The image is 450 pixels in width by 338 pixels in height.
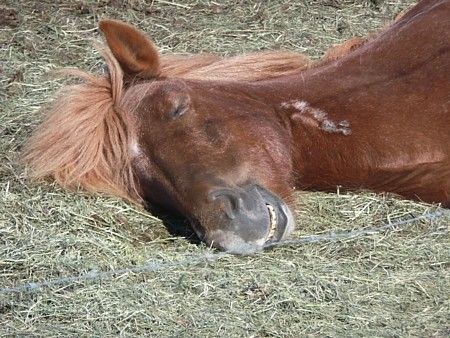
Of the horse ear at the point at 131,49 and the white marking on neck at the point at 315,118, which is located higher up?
the horse ear at the point at 131,49

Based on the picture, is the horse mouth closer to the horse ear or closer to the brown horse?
the brown horse

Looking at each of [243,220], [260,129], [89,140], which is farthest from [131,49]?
[243,220]

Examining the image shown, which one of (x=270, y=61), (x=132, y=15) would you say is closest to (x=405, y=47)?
(x=270, y=61)

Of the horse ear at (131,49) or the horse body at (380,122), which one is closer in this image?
the horse body at (380,122)

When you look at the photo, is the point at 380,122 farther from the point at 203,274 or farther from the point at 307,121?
the point at 203,274

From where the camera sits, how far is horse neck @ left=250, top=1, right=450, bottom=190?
4668 millimetres

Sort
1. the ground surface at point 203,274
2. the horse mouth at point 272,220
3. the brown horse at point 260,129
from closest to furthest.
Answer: the ground surface at point 203,274 < the horse mouth at point 272,220 < the brown horse at point 260,129

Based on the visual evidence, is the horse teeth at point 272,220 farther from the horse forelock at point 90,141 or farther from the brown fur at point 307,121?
the horse forelock at point 90,141

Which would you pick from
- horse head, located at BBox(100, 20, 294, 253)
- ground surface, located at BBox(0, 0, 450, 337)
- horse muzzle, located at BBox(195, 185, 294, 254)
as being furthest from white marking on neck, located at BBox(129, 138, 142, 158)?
horse muzzle, located at BBox(195, 185, 294, 254)

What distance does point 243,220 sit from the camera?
13.5ft

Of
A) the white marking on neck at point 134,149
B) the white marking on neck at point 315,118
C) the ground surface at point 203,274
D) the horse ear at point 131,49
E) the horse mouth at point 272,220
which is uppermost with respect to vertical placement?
the horse ear at point 131,49

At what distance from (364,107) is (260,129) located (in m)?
0.51

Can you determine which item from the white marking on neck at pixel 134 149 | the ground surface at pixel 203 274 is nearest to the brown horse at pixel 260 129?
the white marking on neck at pixel 134 149

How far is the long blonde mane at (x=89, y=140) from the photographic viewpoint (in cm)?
474
